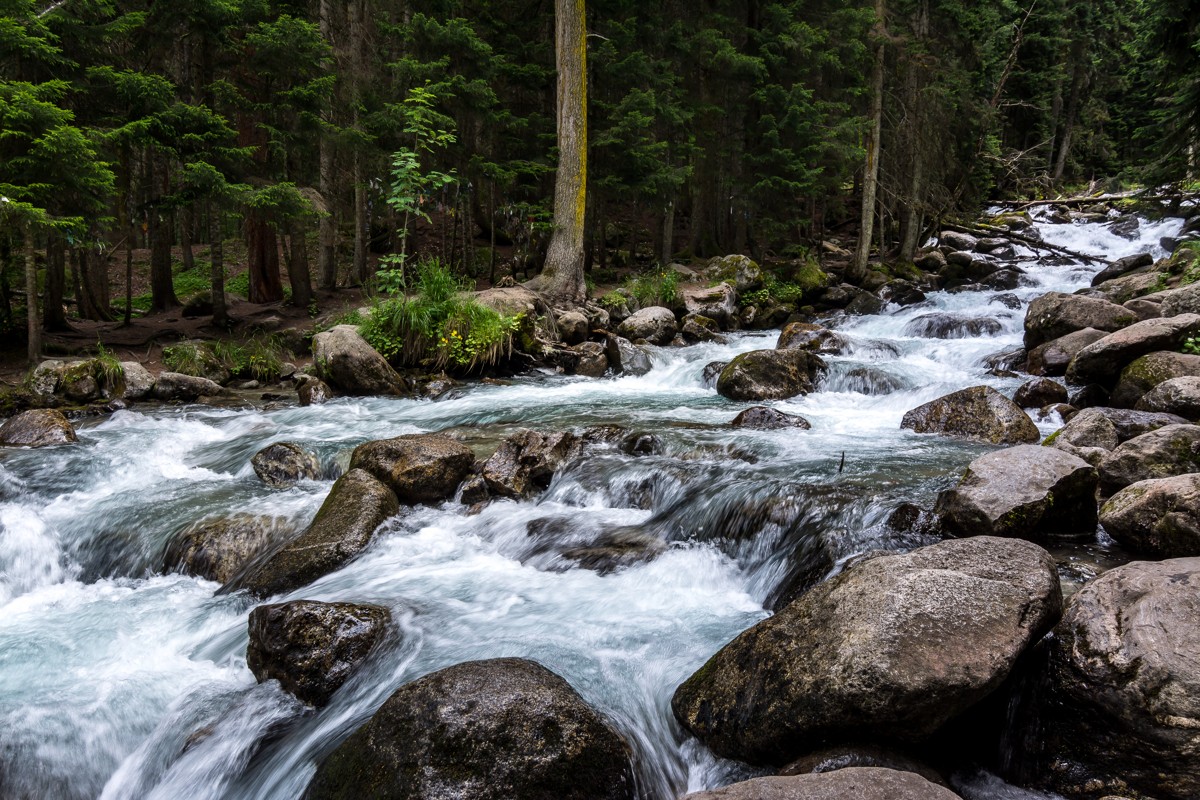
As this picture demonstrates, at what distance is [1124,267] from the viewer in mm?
15734

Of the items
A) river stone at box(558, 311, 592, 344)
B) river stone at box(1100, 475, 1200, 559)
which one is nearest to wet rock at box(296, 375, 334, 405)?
river stone at box(558, 311, 592, 344)

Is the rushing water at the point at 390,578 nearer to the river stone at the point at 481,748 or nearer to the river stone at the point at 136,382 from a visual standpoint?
the river stone at the point at 481,748

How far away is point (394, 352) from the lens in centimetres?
1163

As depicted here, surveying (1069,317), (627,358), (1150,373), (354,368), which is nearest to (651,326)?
(627,358)

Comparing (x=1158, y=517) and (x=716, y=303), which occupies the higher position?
(x=716, y=303)

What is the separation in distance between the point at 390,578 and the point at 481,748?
101 inches

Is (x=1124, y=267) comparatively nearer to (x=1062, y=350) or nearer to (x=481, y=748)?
(x=1062, y=350)

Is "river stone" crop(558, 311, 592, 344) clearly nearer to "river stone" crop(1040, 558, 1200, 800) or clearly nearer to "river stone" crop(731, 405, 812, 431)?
"river stone" crop(731, 405, 812, 431)

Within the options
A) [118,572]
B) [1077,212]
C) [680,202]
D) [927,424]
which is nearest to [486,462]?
[118,572]

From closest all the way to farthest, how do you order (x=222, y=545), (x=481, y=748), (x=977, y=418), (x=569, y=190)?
1. (x=481, y=748)
2. (x=222, y=545)
3. (x=977, y=418)
4. (x=569, y=190)

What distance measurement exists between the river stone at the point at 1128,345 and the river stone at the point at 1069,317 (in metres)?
1.97

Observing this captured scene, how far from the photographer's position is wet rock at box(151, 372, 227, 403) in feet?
32.7

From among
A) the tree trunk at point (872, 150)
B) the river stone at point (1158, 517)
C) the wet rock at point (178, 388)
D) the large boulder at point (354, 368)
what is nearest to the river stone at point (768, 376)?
the large boulder at point (354, 368)

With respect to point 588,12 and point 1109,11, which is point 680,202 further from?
point 1109,11
